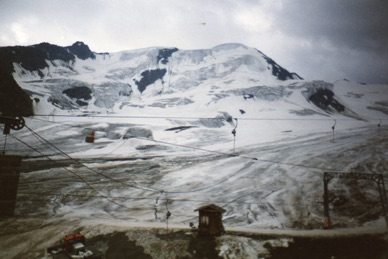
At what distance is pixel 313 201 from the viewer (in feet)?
101

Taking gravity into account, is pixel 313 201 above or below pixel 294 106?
below

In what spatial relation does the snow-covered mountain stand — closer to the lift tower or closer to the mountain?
the mountain

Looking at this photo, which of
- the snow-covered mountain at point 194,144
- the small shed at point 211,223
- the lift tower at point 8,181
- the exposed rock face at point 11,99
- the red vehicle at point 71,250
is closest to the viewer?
the red vehicle at point 71,250

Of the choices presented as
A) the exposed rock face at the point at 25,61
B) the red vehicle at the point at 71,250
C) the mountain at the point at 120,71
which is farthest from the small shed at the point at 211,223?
the mountain at the point at 120,71

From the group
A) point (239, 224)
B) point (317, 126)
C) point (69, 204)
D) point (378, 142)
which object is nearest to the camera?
point (239, 224)

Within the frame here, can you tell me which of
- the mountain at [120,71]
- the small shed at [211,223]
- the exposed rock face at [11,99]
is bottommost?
the small shed at [211,223]

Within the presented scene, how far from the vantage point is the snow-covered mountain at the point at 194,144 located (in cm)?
3002

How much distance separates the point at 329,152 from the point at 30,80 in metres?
102

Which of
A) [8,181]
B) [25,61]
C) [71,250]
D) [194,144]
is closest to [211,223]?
[71,250]

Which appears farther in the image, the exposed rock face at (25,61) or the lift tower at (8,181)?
the exposed rock face at (25,61)

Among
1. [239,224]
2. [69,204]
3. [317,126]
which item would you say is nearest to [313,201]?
[239,224]

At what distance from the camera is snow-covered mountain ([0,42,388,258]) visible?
98.5 feet

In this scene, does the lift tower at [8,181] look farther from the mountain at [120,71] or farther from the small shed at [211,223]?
the mountain at [120,71]

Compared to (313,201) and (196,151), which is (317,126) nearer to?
(196,151)
